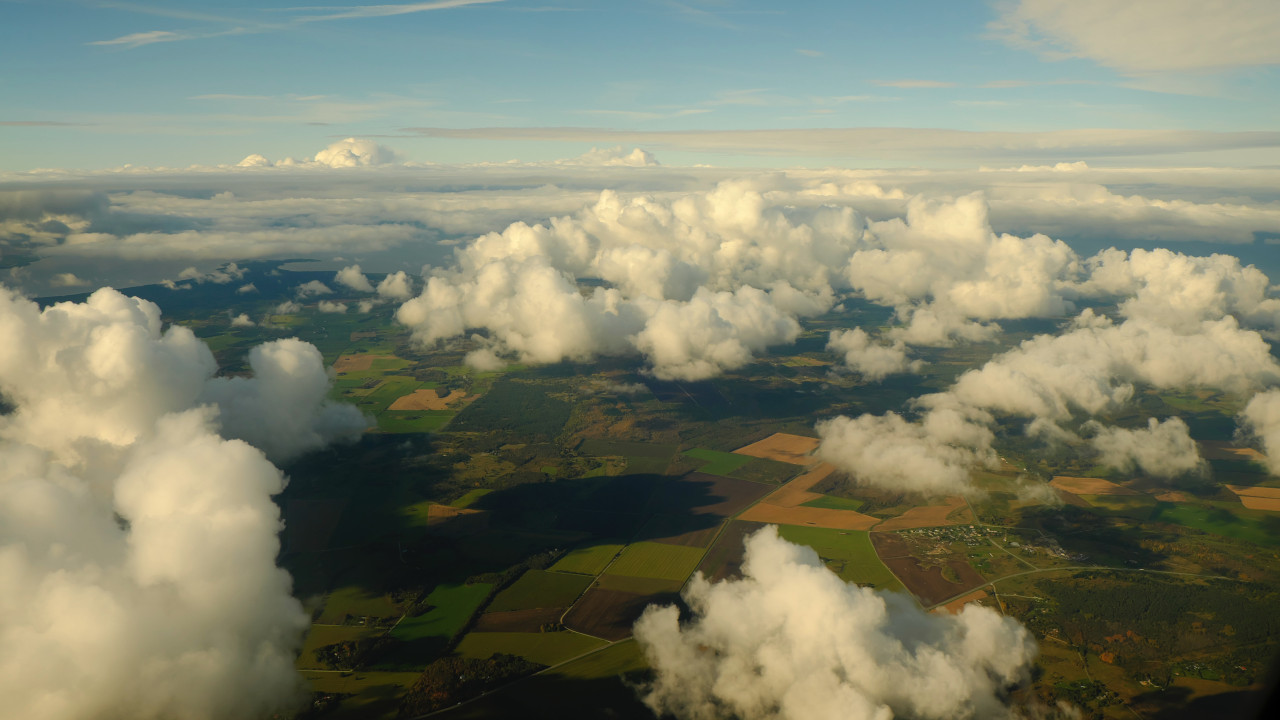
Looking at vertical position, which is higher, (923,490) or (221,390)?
(221,390)

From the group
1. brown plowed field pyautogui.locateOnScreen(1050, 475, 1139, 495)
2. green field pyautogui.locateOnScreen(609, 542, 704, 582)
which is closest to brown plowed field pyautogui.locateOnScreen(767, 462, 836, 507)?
green field pyautogui.locateOnScreen(609, 542, 704, 582)

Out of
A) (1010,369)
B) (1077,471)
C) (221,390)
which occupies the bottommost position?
(1077,471)

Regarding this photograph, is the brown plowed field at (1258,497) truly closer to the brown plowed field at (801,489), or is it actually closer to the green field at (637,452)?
the brown plowed field at (801,489)

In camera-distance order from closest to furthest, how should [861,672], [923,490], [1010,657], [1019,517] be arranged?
[861,672] → [1010,657] → [1019,517] → [923,490]

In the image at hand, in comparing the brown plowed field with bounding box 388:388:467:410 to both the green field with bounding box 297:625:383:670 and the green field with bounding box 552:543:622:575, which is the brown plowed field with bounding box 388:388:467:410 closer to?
the green field with bounding box 552:543:622:575

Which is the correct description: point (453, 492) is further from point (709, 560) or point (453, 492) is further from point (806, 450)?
point (806, 450)

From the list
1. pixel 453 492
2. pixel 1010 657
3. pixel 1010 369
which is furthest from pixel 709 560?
pixel 1010 369

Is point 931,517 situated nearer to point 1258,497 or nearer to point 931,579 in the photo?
point 931,579
